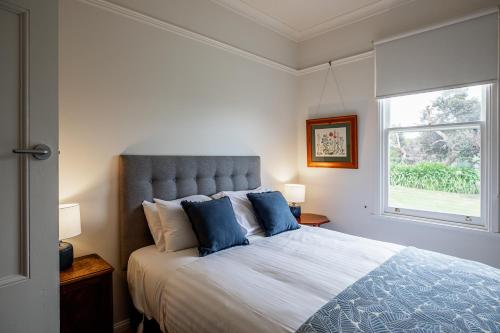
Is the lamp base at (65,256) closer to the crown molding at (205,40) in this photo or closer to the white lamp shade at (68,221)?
the white lamp shade at (68,221)

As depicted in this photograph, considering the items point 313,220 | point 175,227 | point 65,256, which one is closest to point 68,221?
point 65,256

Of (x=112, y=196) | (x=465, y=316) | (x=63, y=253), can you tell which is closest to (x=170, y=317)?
(x=63, y=253)

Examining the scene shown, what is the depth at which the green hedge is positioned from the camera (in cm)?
255

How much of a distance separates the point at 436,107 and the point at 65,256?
3317 mm

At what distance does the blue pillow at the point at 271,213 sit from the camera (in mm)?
2455

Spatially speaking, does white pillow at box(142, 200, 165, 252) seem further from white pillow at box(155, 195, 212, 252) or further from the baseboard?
the baseboard

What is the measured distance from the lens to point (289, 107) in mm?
3688

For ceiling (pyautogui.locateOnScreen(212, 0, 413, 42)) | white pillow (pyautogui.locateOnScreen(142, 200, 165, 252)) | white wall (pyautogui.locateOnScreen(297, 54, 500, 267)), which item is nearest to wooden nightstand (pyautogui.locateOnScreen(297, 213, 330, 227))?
white wall (pyautogui.locateOnScreen(297, 54, 500, 267))

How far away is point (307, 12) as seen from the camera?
3123 millimetres

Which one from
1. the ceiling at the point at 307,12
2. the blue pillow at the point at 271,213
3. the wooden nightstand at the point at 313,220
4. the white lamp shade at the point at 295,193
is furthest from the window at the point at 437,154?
the blue pillow at the point at 271,213

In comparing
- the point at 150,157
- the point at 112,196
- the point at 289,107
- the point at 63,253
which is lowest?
the point at 63,253

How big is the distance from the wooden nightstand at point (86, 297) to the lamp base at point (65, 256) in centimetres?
3

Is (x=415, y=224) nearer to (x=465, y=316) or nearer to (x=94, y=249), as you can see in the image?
(x=465, y=316)

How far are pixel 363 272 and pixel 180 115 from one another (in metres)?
1.92
